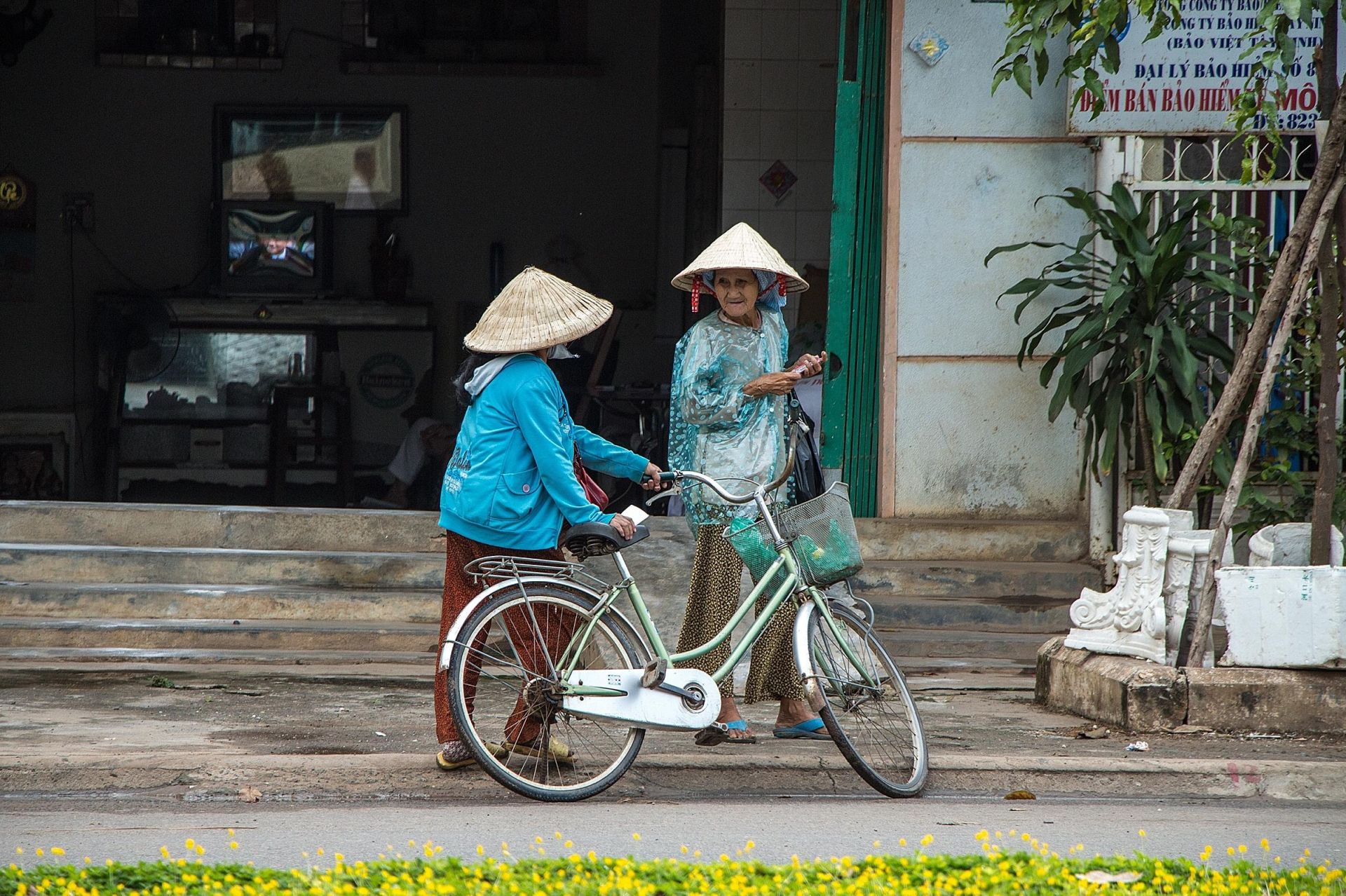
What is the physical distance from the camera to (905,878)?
3701 mm

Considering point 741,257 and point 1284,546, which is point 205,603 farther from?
point 1284,546

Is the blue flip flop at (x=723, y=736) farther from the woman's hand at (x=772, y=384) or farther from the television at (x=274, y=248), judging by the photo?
the television at (x=274, y=248)

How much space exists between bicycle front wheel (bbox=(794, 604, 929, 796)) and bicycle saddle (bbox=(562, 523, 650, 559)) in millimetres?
646

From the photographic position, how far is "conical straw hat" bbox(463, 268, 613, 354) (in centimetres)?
492

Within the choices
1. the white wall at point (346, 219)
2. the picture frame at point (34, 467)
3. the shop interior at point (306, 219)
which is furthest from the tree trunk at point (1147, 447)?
the picture frame at point (34, 467)

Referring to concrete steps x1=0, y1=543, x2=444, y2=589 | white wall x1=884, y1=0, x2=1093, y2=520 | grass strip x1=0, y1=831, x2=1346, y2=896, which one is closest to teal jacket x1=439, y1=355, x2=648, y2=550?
grass strip x1=0, y1=831, x2=1346, y2=896

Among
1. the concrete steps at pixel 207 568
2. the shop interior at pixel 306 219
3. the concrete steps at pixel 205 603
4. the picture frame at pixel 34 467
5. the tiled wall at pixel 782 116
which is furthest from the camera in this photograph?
the shop interior at pixel 306 219

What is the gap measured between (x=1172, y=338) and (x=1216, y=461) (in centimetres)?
67

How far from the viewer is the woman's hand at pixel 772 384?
204 inches

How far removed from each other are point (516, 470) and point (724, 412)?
2.85 feet

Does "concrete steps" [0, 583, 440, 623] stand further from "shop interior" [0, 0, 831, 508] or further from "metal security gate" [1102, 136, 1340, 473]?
"metal security gate" [1102, 136, 1340, 473]

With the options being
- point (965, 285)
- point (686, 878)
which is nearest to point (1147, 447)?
point (965, 285)

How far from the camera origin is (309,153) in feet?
41.7

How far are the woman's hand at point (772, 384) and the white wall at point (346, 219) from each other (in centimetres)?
731
